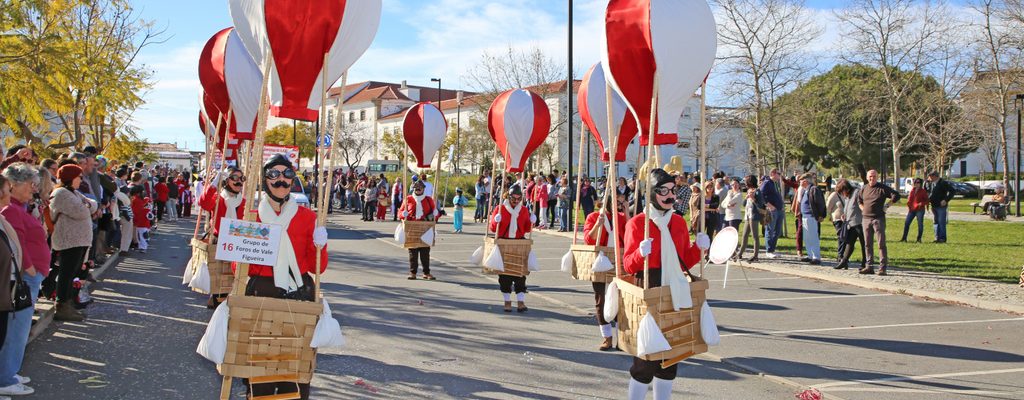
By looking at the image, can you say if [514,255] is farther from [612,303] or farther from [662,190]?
[662,190]

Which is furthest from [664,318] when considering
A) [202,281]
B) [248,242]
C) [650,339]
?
[202,281]

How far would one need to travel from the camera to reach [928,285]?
11828mm

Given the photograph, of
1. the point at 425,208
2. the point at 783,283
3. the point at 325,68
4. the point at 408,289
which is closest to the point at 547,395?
the point at 325,68

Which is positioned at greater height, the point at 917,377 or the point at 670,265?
the point at 670,265

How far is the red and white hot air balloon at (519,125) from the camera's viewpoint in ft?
35.7

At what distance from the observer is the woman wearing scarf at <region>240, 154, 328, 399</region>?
194 inches

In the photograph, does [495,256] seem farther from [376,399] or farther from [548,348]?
[376,399]

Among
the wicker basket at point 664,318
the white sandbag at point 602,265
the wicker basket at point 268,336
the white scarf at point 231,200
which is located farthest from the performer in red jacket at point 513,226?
the wicker basket at point 268,336

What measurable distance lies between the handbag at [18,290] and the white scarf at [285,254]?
2265 millimetres

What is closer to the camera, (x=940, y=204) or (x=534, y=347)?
(x=534, y=347)

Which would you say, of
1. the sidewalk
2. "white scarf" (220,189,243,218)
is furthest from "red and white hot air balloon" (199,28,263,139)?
the sidewalk

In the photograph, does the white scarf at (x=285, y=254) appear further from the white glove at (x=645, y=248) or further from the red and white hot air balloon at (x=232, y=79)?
the red and white hot air balloon at (x=232, y=79)

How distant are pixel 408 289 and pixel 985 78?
26.8m

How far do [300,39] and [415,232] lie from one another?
311 inches
